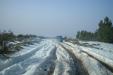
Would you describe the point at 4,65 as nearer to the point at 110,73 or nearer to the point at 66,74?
the point at 66,74

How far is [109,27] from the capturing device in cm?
5506

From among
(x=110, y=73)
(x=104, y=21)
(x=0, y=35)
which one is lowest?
(x=110, y=73)

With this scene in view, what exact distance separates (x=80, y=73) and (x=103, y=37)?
45.7 meters

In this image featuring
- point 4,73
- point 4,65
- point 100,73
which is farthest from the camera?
point 4,65

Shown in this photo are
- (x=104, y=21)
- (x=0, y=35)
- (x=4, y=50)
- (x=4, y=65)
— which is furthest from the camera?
(x=104, y=21)

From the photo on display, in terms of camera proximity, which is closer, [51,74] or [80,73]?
[51,74]

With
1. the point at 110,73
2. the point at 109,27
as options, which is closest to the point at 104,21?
the point at 109,27

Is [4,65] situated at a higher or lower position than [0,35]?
lower

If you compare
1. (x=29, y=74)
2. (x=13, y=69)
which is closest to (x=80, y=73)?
(x=29, y=74)

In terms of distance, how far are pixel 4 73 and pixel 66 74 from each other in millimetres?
3260

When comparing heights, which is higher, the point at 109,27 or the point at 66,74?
the point at 109,27

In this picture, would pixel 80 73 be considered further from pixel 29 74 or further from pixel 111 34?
pixel 111 34

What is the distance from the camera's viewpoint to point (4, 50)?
68.4 ft

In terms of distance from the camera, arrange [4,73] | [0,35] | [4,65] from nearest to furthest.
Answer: [4,73] < [4,65] < [0,35]
